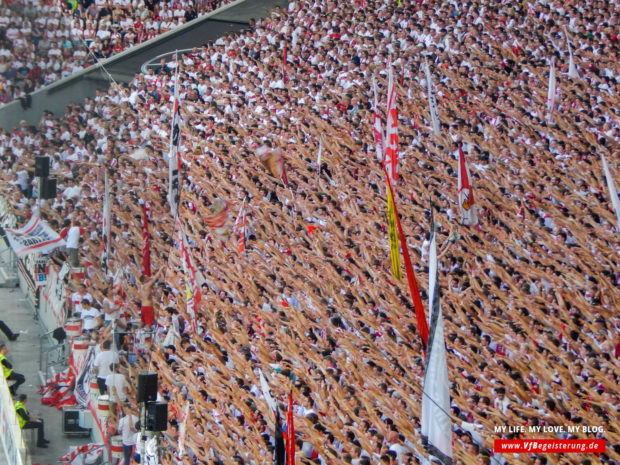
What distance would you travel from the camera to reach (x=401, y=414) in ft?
36.8

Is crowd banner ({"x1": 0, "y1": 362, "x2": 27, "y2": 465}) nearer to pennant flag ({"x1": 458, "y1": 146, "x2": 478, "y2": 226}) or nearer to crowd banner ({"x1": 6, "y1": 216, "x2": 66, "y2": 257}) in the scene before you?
crowd banner ({"x1": 6, "y1": 216, "x2": 66, "y2": 257})

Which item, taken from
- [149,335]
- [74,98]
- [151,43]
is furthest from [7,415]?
[151,43]

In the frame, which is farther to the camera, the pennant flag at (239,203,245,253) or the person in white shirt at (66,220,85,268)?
the pennant flag at (239,203,245,253)

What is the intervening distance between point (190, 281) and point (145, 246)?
34.6 ft

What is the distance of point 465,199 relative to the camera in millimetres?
16109

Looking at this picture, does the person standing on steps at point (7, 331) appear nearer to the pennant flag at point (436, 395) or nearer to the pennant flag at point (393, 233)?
the pennant flag at point (436, 395)

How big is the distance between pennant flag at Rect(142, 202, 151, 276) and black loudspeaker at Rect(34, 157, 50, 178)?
0.34m

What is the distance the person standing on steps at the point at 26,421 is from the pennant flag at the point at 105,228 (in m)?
0.50

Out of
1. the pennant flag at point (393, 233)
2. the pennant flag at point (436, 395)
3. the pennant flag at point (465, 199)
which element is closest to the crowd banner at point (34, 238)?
the pennant flag at point (436, 395)

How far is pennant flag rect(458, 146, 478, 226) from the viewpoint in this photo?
16.1 meters

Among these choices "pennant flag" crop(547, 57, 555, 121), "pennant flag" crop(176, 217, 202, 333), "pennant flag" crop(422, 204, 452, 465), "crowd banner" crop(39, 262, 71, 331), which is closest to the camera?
"crowd banner" crop(39, 262, 71, 331)

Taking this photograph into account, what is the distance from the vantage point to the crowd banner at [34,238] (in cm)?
327

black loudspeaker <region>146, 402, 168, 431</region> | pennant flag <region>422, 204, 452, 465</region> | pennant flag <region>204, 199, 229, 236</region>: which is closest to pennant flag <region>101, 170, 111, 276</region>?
black loudspeaker <region>146, 402, 168, 431</region>

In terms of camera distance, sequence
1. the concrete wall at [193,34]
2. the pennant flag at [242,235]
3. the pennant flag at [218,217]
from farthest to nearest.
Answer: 1. the concrete wall at [193,34]
2. the pennant flag at [218,217]
3. the pennant flag at [242,235]
